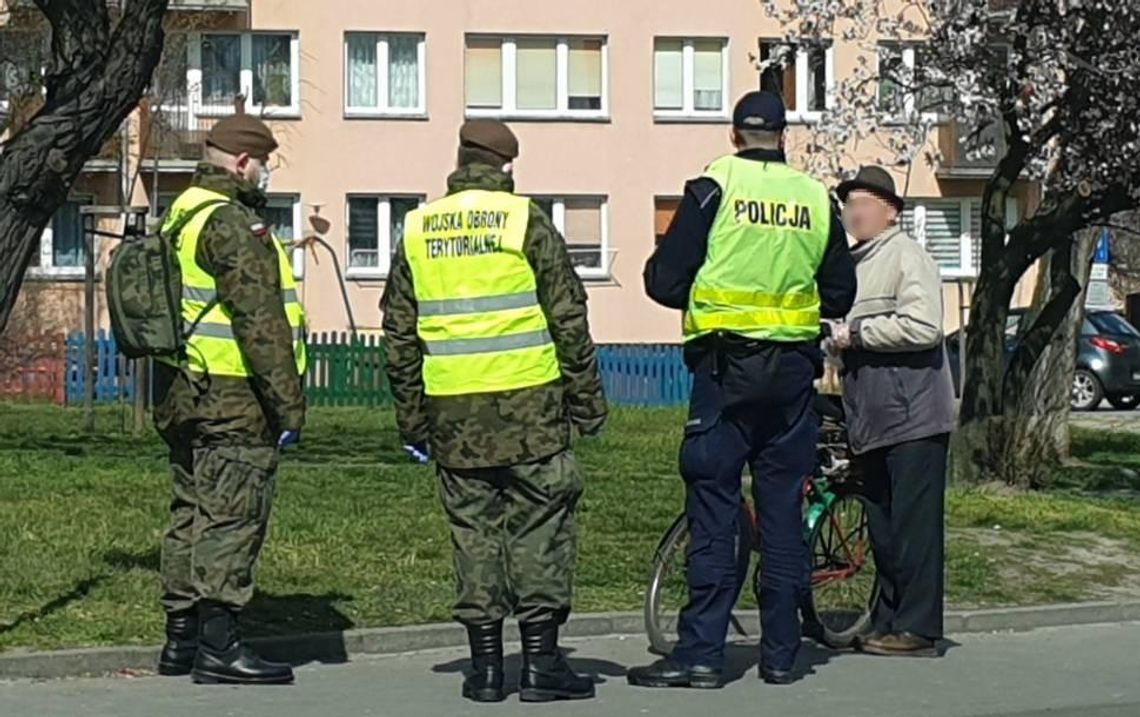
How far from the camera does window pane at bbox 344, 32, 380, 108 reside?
130 ft

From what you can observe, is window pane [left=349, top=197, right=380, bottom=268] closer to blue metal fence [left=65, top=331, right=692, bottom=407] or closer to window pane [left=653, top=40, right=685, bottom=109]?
blue metal fence [left=65, top=331, right=692, bottom=407]

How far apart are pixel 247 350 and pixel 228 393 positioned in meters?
0.20

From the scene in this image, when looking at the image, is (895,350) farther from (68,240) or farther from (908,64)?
(68,240)

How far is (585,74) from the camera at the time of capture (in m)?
40.2

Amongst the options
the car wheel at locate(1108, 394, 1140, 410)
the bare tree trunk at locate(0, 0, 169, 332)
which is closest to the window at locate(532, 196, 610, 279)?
the car wheel at locate(1108, 394, 1140, 410)

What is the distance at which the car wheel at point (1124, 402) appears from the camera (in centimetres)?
3572

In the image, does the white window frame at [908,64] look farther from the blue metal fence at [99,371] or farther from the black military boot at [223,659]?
the blue metal fence at [99,371]

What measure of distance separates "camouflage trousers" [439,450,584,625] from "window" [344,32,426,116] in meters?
31.8

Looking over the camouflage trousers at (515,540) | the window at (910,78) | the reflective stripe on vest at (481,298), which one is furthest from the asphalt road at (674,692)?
the window at (910,78)

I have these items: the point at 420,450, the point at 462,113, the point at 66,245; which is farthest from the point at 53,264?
the point at 420,450

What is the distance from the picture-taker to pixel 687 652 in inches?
346

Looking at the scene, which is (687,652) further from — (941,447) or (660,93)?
(660,93)

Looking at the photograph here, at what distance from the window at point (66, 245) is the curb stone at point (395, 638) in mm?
29961

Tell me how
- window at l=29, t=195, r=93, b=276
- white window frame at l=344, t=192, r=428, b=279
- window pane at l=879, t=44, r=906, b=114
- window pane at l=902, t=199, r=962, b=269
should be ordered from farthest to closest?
window pane at l=902, t=199, r=962, b=269 → white window frame at l=344, t=192, r=428, b=279 → window at l=29, t=195, r=93, b=276 → window pane at l=879, t=44, r=906, b=114
